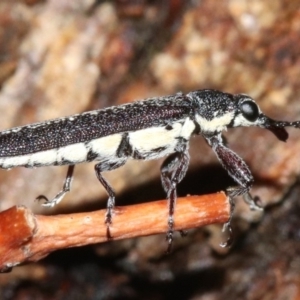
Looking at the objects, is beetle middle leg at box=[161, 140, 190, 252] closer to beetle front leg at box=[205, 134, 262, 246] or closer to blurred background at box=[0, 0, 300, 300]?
beetle front leg at box=[205, 134, 262, 246]

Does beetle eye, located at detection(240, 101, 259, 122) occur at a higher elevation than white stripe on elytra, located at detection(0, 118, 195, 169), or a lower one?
higher

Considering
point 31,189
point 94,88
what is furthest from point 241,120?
point 31,189

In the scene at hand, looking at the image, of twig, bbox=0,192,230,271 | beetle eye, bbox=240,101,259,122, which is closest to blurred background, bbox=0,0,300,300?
beetle eye, bbox=240,101,259,122

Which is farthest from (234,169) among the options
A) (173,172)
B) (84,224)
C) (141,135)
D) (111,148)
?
(84,224)

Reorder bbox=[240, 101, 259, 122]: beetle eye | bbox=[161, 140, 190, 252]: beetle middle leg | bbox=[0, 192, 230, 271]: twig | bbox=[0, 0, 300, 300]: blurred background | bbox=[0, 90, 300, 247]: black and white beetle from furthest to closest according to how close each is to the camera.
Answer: bbox=[0, 0, 300, 300]: blurred background, bbox=[240, 101, 259, 122]: beetle eye, bbox=[0, 90, 300, 247]: black and white beetle, bbox=[161, 140, 190, 252]: beetle middle leg, bbox=[0, 192, 230, 271]: twig

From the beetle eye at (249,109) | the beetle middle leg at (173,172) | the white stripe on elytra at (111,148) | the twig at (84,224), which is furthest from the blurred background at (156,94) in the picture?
the twig at (84,224)

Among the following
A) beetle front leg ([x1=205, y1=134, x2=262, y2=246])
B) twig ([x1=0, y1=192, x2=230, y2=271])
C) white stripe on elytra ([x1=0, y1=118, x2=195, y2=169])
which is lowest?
twig ([x1=0, y1=192, x2=230, y2=271])

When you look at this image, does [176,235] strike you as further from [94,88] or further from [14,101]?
[14,101]
